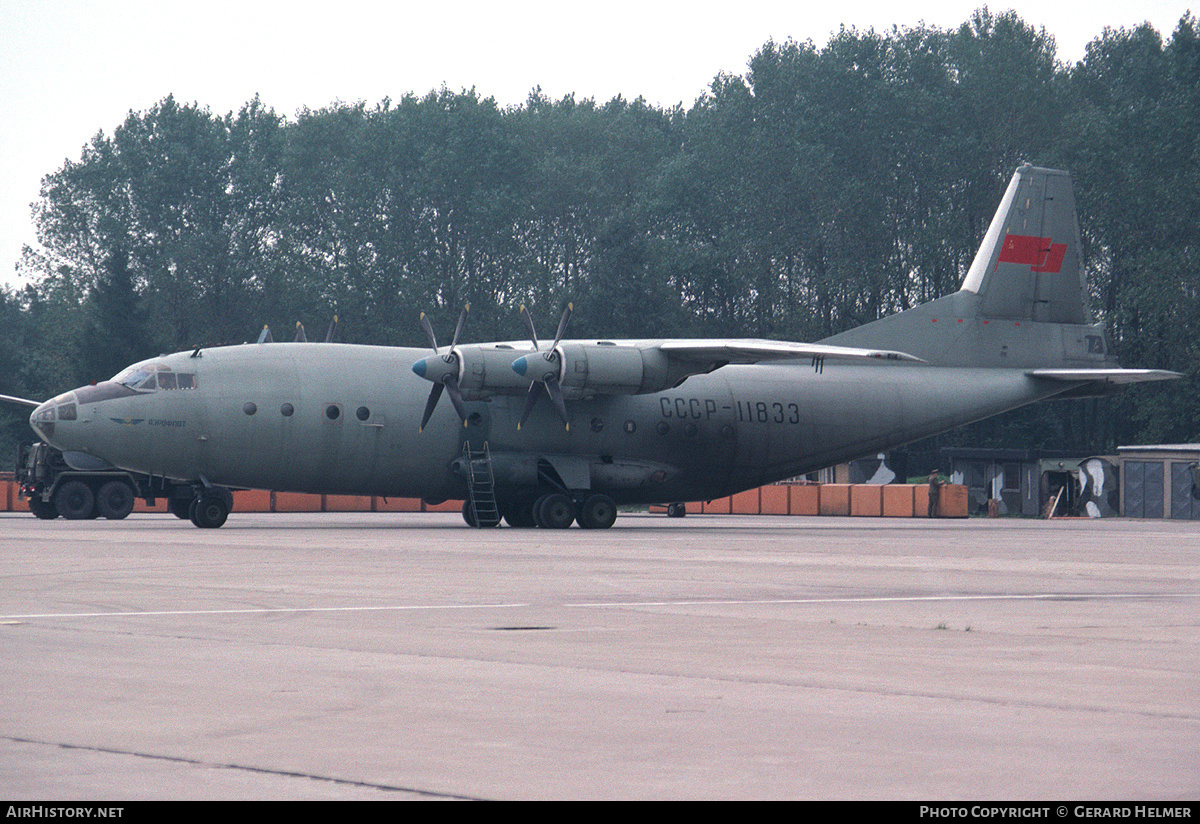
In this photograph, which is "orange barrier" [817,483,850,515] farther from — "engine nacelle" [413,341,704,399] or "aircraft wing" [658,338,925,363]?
"engine nacelle" [413,341,704,399]

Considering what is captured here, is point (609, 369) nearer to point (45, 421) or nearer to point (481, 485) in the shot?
point (481, 485)

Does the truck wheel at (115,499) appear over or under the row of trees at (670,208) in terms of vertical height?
under

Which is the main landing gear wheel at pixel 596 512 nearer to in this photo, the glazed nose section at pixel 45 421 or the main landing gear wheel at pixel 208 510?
the main landing gear wheel at pixel 208 510

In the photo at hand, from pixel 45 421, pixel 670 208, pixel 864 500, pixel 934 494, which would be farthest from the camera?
pixel 670 208

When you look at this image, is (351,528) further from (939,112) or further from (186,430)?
(939,112)

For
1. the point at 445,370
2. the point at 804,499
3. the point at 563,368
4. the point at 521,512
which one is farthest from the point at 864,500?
the point at 445,370

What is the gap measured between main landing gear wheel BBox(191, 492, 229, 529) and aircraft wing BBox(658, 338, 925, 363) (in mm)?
11926

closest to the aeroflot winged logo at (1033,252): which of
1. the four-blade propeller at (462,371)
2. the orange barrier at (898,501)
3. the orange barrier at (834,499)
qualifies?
the four-blade propeller at (462,371)

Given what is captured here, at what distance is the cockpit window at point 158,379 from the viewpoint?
119ft

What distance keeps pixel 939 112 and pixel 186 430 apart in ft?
231

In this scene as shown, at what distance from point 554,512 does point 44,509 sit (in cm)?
1809

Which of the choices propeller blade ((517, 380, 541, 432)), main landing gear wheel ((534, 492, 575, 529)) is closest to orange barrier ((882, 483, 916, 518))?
main landing gear wheel ((534, 492, 575, 529))

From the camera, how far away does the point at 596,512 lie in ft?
128

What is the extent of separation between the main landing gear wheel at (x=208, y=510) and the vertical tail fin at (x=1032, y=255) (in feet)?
75.6
